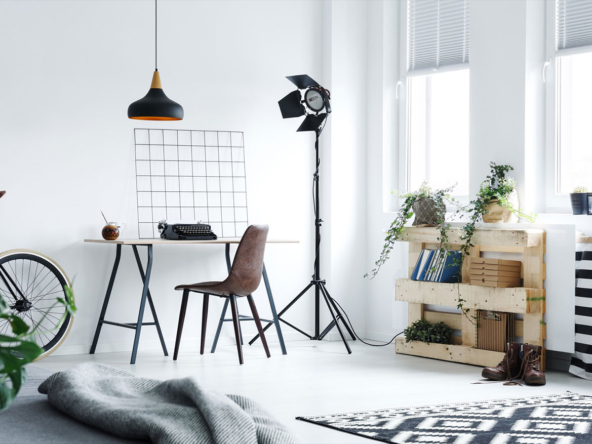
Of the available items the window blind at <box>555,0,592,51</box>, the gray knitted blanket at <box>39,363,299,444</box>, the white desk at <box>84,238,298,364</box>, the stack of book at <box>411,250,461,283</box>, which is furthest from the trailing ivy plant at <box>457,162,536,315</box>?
the gray knitted blanket at <box>39,363,299,444</box>

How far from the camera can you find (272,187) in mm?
5828

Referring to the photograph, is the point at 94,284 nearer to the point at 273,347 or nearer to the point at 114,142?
the point at 114,142

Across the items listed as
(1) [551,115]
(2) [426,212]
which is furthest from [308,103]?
(1) [551,115]

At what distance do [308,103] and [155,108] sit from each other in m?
1.20

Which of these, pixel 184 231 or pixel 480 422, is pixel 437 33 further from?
pixel 480 422

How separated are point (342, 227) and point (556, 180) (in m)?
1.70

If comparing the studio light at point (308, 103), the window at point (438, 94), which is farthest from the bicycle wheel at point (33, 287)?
the window at point (438, 94)

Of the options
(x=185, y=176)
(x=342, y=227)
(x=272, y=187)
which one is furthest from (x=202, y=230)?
(x=342, y=227)

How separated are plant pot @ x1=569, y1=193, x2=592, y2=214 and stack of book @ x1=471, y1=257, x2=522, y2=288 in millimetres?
468

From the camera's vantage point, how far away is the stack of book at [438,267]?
197 inches

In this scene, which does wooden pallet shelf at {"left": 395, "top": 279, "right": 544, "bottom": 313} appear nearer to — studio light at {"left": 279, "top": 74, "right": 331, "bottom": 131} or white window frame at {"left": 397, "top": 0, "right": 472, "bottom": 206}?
white window frame at {"left": 397, "top": 0, "right": 472, "bottom": 206}

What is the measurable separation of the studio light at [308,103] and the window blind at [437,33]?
87 cm

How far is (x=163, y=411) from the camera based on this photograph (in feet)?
4.91

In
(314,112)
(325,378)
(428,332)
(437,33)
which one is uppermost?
(437,33)
